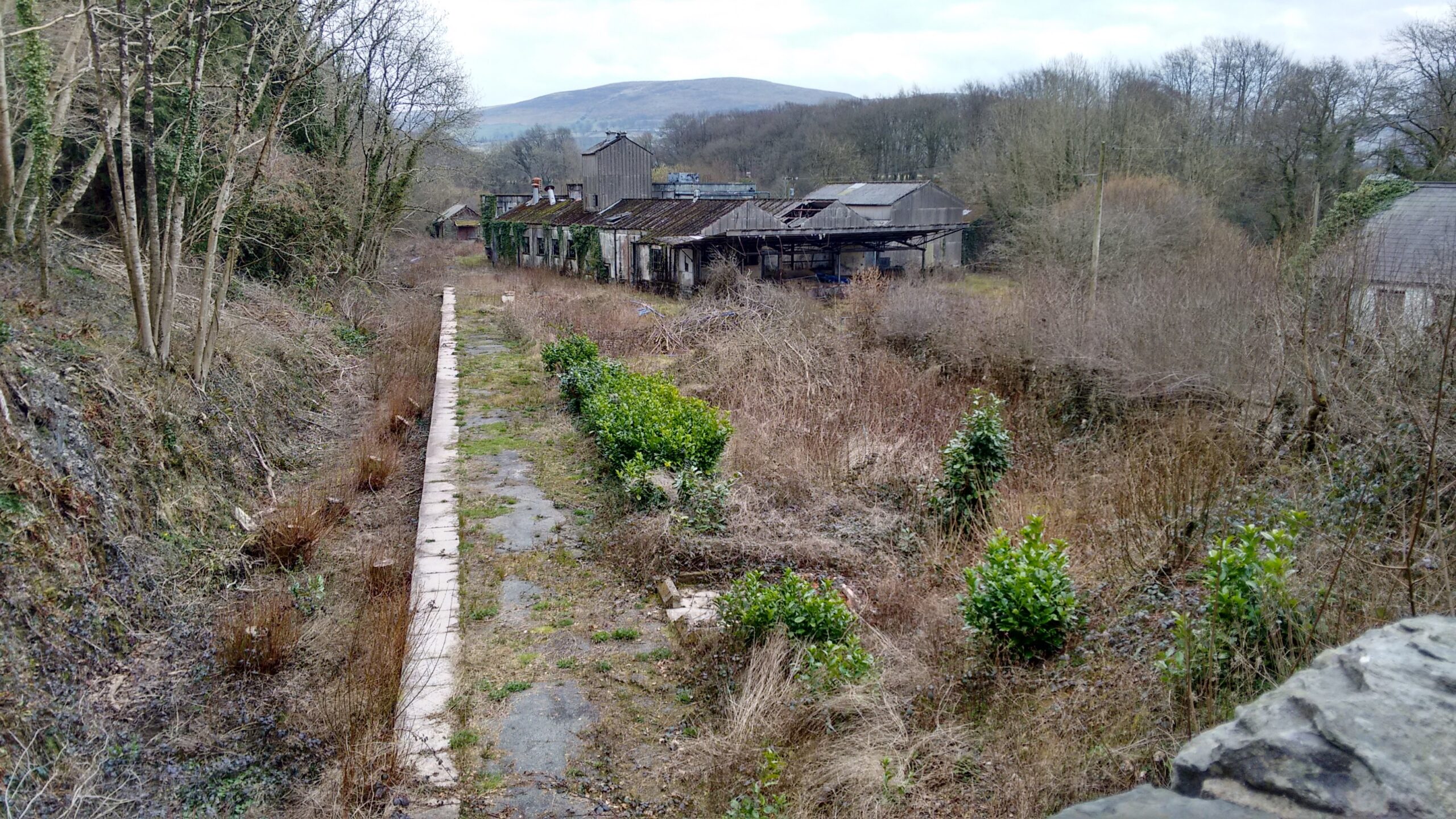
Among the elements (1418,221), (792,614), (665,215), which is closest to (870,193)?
(665,215)

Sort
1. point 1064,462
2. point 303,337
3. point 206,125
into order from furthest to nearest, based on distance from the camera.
Result: point 303,337 → point 206,125 → point 1064,462

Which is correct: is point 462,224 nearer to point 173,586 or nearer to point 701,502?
point 701,502

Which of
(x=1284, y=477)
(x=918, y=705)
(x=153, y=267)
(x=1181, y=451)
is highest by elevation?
(x=153, y=267)

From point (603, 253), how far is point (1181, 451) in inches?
1091

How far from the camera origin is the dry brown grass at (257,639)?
5441mm

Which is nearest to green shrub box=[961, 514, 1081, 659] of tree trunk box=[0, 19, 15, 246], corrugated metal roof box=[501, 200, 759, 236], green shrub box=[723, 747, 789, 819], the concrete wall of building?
green shrub box=[723, 747, 789, 819]

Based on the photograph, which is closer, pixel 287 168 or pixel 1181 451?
pixel 1181 451

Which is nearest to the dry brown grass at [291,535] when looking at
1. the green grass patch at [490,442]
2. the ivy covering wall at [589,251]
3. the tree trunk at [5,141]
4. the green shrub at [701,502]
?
the green grass patch at [490,442]

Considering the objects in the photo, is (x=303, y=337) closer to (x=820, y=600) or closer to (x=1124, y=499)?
(x=820, y=600)

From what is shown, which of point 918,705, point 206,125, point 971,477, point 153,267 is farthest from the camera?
point 206,125

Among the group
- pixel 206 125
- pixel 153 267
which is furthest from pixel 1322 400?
pixel 206 125

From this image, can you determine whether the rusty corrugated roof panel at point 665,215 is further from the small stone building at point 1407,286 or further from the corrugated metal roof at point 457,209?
the corrugated metal roof at point 457,209

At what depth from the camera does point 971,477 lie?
8.16 m

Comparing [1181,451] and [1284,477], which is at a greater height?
[1181,451]
